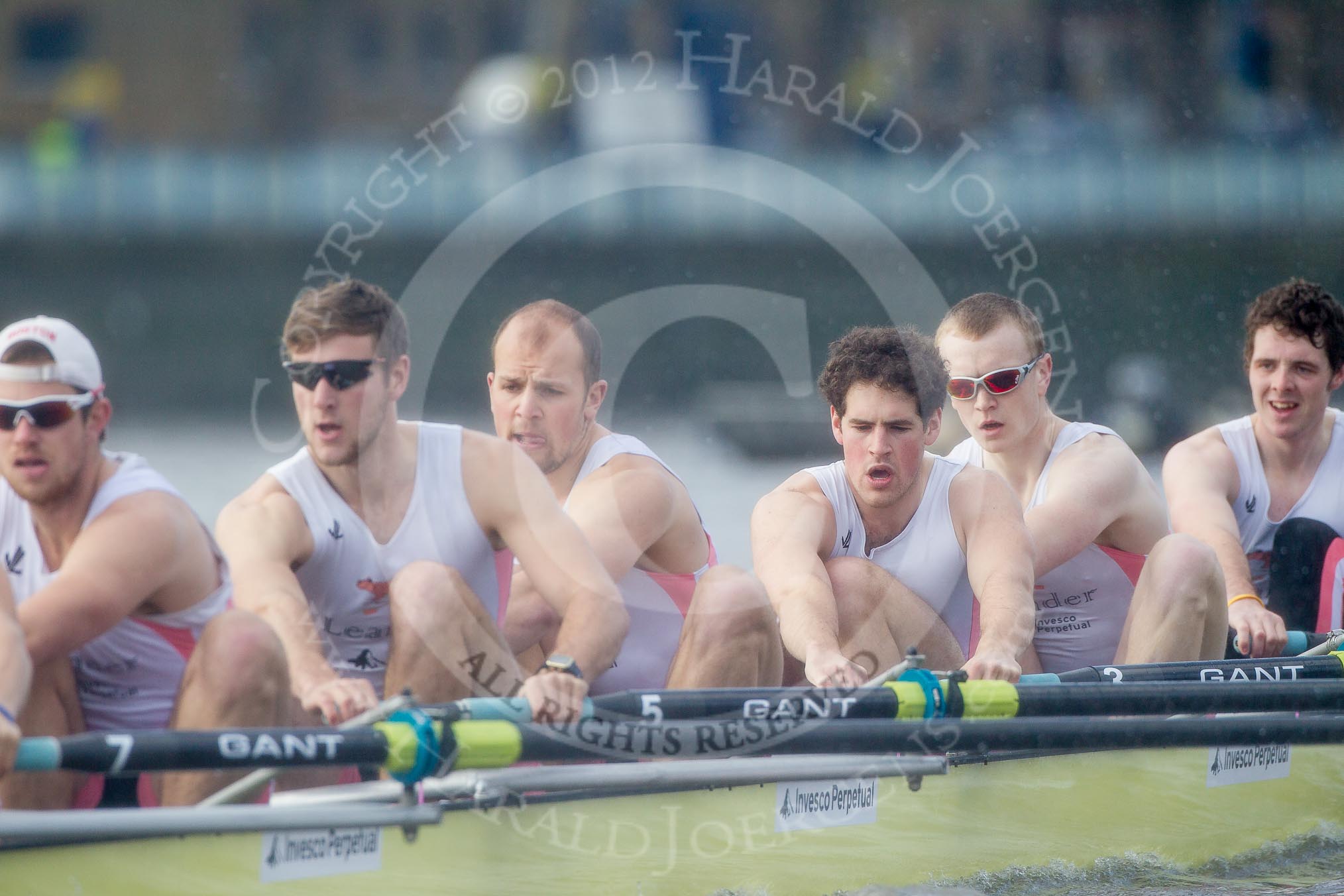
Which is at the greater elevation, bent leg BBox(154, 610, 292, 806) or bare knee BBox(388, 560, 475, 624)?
bare knee BBox(388, 560, 475, 624)

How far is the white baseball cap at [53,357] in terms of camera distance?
330 cm

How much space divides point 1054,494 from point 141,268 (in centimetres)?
1786

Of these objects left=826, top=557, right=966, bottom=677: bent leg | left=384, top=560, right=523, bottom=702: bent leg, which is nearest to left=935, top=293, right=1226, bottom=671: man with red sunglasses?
left=826, top=557, right=966, bottom=677: bent leg

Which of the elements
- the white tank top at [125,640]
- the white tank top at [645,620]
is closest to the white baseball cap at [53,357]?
the white tank top at [125,640]

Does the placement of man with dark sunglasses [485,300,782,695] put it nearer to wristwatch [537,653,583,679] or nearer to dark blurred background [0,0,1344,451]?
wristwatch [537,653,583,679]

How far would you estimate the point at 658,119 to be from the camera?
17.5 metres

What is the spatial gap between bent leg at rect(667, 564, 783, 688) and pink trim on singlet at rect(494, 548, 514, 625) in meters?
0.51

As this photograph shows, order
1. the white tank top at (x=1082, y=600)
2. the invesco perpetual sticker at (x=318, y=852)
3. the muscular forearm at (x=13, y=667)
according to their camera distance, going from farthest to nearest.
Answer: the white tank top at (x=1082, y=600)
the invesco perpetual sticker at (x=318, y=852)
the muscular forearm at (x=13, y=667)

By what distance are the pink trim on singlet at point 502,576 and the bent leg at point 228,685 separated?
0.84 m

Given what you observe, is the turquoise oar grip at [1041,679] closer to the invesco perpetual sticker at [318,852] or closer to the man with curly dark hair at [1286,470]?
the man with curly dark hair at [1286,470]

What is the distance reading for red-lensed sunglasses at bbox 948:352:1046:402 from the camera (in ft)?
15.4

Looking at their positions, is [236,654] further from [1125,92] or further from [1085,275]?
[1125,92]

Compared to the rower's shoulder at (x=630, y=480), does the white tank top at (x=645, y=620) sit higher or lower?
lower

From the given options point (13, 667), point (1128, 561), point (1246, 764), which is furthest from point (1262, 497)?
point (13, 667)
